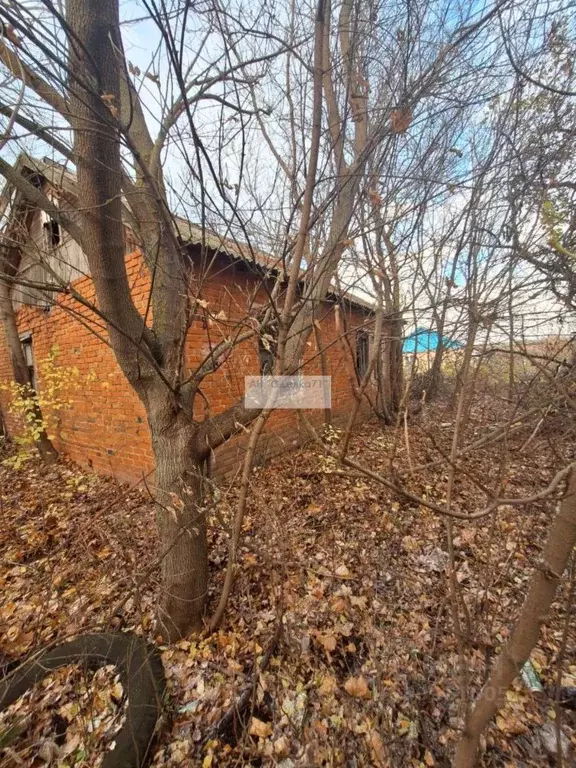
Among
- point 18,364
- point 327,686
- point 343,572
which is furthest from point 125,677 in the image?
point 18,364

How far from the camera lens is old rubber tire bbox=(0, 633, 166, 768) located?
156 cm

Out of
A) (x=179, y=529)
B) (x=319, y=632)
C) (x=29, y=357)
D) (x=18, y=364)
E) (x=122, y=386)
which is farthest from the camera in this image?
(x=29, y=357)

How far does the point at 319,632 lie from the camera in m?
2.21

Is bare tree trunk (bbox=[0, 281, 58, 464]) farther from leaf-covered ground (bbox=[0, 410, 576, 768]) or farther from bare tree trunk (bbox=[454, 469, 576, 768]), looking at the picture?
bare tree trunk (bbox=[454, 469, 576, 768])

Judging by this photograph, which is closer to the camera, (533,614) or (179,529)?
(533,614)

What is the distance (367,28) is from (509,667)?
3.40 m

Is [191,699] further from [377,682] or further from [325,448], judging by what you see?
[325,448]

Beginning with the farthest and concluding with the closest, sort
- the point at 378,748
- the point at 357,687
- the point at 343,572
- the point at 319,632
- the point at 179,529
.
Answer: the point at 343,572 < the point at 319,632 < the point at 179,529 < the point at 357,687 < the point at 378,748

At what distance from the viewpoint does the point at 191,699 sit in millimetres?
1882

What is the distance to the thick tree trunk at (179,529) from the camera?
204 cm

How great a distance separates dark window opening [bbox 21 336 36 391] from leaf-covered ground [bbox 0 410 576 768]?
3634 mm

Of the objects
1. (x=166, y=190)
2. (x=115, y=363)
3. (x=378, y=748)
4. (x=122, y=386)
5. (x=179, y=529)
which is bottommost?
(x=378, y=748)

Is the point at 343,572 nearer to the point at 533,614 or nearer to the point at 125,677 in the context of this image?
the point at 125,677

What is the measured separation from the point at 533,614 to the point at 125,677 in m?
2.31
